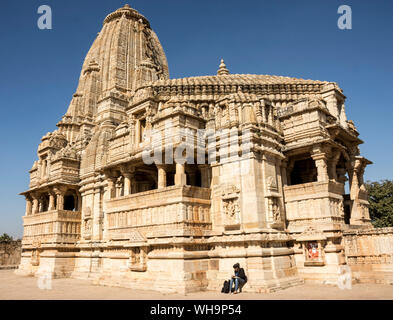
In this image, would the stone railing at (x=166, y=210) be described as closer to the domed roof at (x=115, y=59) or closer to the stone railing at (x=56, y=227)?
the stone railing at (x=56, y=227)

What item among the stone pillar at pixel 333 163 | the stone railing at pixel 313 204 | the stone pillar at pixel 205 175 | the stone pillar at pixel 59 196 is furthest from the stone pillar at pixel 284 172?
the stone pillar at pixel 59 196

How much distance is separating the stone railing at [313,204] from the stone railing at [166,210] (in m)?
4.68

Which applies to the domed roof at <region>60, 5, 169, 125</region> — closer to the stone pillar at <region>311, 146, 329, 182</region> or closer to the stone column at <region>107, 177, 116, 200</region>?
the stone column at <region>107, 177, 116, 200</region>

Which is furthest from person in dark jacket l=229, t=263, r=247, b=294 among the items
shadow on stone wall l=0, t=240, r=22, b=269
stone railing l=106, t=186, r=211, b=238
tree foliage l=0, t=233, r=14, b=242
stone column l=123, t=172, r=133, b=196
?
tree foliage l=0, t=233, r=14, b=242

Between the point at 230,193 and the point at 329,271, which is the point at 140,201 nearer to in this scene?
the point at 230,193

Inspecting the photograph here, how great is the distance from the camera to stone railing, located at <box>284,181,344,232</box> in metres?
18.7

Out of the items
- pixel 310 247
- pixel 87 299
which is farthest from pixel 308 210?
pixel 87 299

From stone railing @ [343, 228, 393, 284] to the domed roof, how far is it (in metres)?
27.2

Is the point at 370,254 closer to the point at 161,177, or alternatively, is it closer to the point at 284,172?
the point at 284,172

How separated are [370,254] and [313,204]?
3805 millimetres

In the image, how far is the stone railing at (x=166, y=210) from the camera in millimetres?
18594

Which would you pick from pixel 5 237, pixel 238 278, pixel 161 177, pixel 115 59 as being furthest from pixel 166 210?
pixel 5 237

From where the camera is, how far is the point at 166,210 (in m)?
19.3
